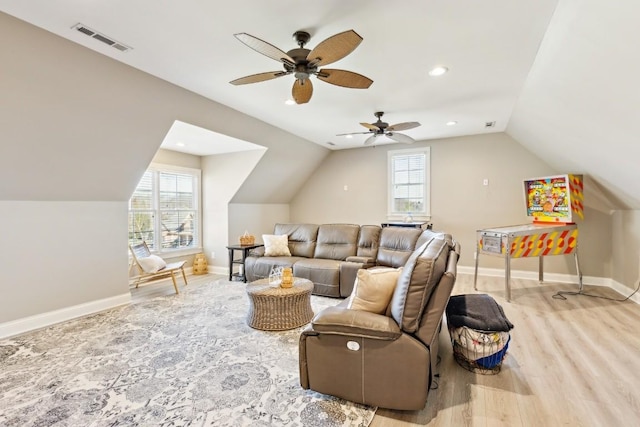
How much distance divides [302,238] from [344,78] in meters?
3.23

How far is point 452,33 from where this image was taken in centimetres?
239

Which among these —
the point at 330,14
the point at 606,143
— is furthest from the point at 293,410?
the point at 606,143

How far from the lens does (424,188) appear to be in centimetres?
622

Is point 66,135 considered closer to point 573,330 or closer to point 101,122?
point 101,122

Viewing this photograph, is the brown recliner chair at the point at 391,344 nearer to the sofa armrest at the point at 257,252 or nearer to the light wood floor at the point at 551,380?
the light wood floor at the point at 551,380

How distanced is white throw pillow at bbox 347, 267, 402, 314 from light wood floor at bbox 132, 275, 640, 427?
649mm

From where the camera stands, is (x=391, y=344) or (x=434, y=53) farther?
(x=434, y=53)

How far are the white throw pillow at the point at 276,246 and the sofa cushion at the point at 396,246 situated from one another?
5.23 ft

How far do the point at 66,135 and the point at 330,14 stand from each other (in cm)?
287

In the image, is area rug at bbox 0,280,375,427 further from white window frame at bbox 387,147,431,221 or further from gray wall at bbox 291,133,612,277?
gray wall at bbox 291,133,612,277

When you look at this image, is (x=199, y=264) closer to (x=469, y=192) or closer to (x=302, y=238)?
(x=302, y=238)

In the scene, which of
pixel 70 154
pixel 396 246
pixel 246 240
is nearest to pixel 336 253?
pixel 396 246

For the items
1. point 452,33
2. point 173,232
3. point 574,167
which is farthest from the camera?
point 173,232

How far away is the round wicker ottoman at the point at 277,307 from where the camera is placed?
3105 mm
